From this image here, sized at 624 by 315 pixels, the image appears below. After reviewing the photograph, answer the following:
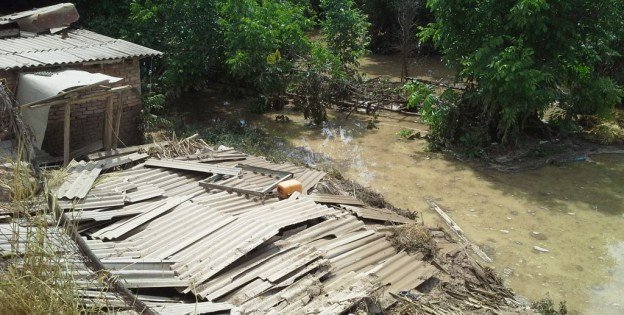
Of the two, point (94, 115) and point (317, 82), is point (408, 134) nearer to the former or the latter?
point (317, 82)

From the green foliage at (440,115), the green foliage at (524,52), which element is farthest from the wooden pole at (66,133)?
Result: the green foliage at (524,52)

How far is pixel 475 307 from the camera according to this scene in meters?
6.68

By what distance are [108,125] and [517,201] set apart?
7.31 metres

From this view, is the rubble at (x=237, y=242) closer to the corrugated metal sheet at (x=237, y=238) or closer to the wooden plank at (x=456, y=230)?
the corrugated metal sheet at (x=237, y=238)

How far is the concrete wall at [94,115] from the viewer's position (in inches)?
391

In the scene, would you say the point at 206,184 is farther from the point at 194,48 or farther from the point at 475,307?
the point at 194,48

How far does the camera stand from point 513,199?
10.7 metres

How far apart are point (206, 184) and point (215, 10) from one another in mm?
7120

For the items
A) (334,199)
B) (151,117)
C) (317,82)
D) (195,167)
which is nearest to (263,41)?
(317,82)

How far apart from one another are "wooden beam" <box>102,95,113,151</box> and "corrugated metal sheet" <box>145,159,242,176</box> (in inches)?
38.9

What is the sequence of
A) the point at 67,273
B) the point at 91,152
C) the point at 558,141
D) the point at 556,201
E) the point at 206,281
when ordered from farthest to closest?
the point at 558,141
the point at 556,201
the point at 91,152
the point at 206,281
the point at 67,273

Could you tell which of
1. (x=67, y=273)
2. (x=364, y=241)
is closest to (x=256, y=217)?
(x=364, y=241)

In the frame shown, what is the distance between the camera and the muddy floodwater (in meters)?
8.21

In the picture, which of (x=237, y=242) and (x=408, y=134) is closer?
(x=237, y=242)
